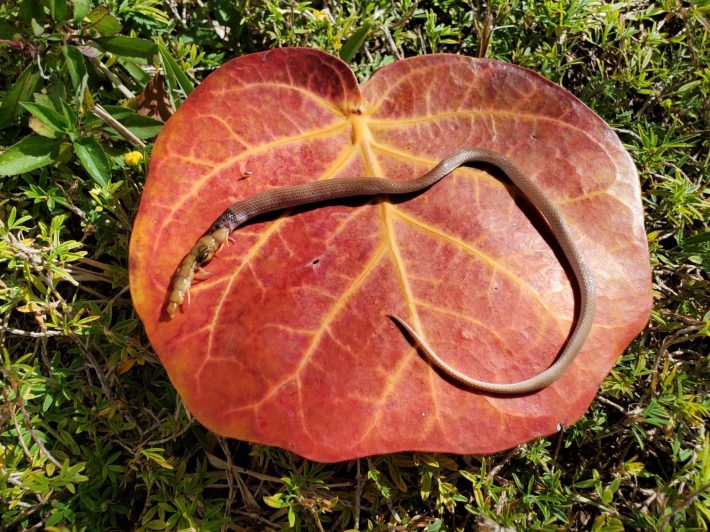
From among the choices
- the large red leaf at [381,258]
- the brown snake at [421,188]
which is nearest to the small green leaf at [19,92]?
the large red leaf at [381,258]

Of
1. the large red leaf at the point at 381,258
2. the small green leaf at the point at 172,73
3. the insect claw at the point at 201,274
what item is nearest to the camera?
the large red leaf at the point at 381,258

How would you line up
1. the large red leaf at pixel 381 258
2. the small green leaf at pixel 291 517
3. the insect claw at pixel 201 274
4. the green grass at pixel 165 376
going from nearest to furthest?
the large red leaf at pixel 381 258
the insect claw at pixel 201 274
the small green leaf at pixel 291 517
the green grass at pixel 165 376

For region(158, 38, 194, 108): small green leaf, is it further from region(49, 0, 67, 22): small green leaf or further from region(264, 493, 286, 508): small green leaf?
region(264, 493, 286, 508): small green leaf

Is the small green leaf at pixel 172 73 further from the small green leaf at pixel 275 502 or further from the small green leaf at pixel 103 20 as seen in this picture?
the small green leaf at pixel 275 502

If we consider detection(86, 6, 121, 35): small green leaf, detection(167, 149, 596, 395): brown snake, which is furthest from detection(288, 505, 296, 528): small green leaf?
detection(86, 6, 121, 35): small green leaf

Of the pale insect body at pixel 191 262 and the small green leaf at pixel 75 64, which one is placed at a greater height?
the small green leaf at pixel 75 64

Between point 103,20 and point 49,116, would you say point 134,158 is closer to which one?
point 49,116

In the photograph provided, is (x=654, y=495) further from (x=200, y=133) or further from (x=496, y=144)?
(x=200, y=133)

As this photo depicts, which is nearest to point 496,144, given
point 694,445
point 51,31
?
point 694,445
